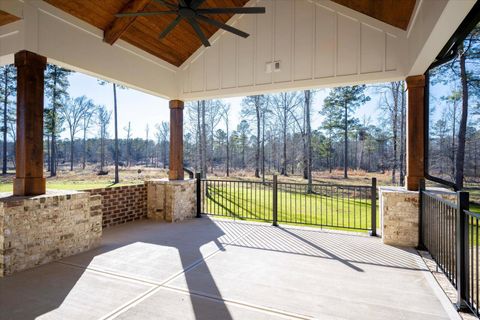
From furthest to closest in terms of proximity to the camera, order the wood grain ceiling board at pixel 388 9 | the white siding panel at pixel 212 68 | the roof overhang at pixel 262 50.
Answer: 1. the white siding panel at pixel 212 68
2. the wood grain ceiling board at pixel 388 9
3. the roof overhang at pixel 262 50

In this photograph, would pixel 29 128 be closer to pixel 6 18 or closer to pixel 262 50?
pixel 6 18

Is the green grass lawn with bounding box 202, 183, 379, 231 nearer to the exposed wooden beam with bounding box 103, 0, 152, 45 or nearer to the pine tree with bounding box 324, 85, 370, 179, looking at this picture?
the exposed wooden beam with bounding box 103, 0, 152, 45

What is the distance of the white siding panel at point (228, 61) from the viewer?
6.11 metres

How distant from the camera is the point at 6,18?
3777 mm

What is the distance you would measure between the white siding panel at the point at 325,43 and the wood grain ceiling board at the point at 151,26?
6.15 ft

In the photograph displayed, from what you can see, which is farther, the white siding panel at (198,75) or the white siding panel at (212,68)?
the white siding panel at (198,75)

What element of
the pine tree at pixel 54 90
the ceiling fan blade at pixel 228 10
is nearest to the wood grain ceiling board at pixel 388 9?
the ceiling fan blade at pixel 228 10

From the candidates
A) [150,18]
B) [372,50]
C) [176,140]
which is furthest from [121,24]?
[372,50]

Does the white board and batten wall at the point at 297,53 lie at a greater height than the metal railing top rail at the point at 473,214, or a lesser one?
greater

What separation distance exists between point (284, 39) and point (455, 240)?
180 inches

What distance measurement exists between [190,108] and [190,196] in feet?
41.8

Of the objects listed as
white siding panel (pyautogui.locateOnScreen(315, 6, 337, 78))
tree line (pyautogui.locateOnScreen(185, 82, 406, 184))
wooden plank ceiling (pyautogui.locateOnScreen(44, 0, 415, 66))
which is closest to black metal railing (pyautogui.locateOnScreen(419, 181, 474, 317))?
white siding panel (pyautogui.locateOnScreen(315, 6, 337, 78))

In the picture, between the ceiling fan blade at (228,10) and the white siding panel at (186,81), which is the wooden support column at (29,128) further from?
the white siding panel at (186,81)

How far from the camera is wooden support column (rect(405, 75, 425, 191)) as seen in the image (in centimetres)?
457
